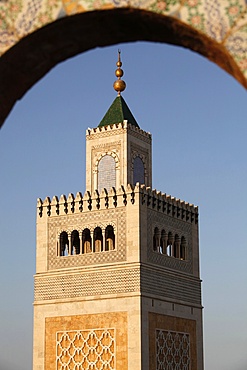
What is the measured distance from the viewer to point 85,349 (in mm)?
24281

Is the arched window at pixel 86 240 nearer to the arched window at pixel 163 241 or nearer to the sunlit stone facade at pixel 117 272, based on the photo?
the sunlit stone facade at pixel 117 272

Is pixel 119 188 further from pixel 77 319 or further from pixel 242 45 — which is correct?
pixel 242 45

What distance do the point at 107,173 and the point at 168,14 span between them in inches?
941

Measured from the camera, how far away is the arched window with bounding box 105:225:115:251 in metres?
24.9

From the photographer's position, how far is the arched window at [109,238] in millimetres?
24922

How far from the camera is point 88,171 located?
1063 inches

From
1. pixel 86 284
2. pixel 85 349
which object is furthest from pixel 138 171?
pixel 85 349

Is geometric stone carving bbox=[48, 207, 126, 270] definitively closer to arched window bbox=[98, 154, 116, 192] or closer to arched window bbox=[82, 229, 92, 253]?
arched window bbox=[82, 229, 92, 253]

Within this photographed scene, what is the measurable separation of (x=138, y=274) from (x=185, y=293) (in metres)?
2.95

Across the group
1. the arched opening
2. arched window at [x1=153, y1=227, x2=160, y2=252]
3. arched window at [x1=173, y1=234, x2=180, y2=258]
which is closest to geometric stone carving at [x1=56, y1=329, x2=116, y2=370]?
arched window at [x1=153, y1=227, x2=160, y2=252]

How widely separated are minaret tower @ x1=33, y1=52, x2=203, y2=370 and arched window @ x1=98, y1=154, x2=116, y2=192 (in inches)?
1.2

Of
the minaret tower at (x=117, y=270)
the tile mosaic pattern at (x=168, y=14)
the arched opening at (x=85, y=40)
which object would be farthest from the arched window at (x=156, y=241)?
the tile mosaic pattern at (x=168, y=14)

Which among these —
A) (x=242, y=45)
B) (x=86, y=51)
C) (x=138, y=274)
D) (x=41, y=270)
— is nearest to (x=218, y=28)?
(x=242, y=45)

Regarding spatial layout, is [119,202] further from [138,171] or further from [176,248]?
[176,248]
